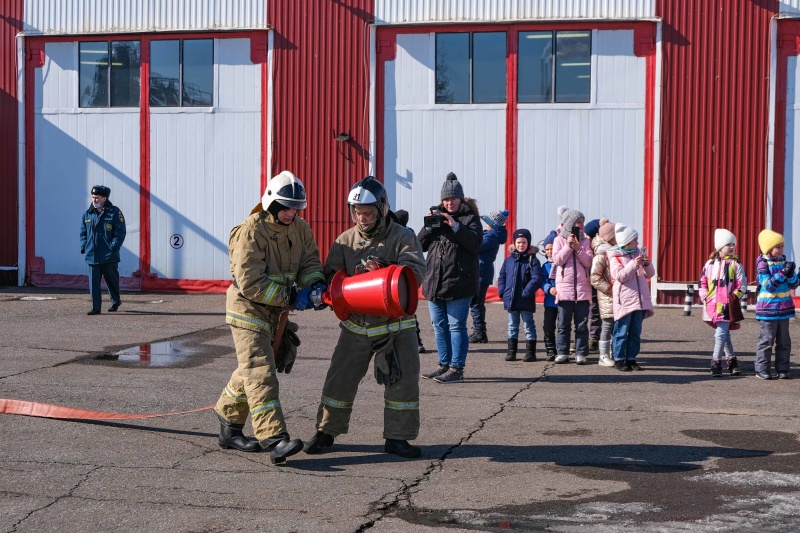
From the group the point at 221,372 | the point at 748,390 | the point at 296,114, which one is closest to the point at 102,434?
the point at 221,372

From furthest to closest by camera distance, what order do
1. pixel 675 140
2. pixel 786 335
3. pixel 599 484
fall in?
1. pixel 675 140
2. pixel 786 335
3. pixel 599 484

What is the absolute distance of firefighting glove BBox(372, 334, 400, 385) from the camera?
23.3ft

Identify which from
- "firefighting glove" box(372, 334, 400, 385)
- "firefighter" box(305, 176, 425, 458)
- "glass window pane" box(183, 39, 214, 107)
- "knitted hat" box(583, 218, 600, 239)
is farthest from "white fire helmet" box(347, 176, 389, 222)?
"glass window pane" box(183, 39, 214, 107)

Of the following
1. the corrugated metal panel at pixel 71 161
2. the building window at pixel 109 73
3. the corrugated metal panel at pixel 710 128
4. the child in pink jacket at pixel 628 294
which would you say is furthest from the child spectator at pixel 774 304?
the building window at pixel 109 73

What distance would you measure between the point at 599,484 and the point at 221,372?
5.21 m

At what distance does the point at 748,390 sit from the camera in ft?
32.5

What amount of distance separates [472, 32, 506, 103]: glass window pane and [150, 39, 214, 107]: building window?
4.70 metres

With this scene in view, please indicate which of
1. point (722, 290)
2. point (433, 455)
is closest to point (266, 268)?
point (433, 455)

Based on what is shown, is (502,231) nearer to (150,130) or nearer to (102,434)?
(102,434)

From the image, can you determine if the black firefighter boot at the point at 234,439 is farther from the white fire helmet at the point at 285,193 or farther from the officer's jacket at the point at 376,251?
the white fire helmet at the point at 285,193

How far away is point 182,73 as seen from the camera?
773 inches

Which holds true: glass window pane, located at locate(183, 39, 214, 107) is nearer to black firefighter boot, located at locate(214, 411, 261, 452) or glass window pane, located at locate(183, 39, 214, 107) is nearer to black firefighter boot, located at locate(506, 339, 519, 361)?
black firefighter boot, located at locate(506, 339, 519, 361)

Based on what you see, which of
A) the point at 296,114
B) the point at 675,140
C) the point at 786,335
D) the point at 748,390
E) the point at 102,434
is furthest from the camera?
the point at 296,114

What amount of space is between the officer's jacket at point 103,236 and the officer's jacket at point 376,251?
8.55 metres
